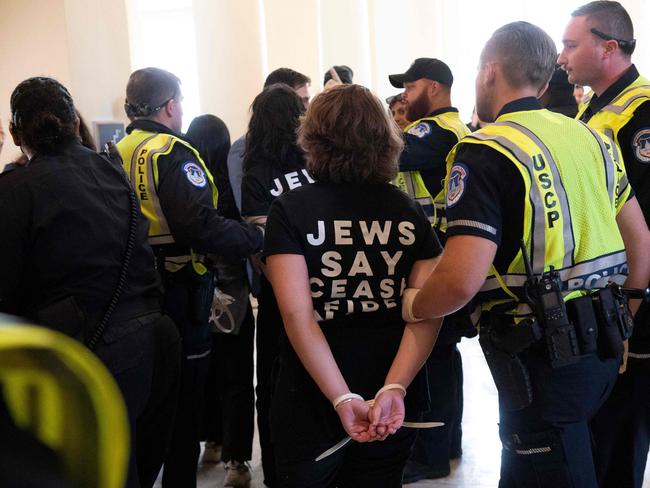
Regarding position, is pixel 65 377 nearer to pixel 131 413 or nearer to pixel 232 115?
pixel 131 413

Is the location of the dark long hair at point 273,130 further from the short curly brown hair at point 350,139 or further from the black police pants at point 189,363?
the short curly brown hair at point 350,139

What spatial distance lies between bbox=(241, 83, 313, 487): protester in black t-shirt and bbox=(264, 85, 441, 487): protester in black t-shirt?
61cm

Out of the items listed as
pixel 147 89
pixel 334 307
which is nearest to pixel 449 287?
pixel 334 307

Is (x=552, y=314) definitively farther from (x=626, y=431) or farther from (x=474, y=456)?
(x=474, y=456)

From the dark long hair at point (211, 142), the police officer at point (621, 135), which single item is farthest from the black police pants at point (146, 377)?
the police officer at point (621, 135)

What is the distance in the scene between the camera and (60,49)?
13.1 feet

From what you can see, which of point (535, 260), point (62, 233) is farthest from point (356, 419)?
point (62, 233)

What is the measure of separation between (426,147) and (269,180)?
2.13ft

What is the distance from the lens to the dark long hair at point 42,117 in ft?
5.25

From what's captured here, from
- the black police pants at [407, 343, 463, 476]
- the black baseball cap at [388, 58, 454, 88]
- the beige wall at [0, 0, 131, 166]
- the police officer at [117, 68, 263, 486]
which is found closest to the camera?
the police officer at [117, 68, 263, 486]

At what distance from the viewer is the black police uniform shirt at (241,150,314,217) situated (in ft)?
7.16

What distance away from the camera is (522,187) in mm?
1429

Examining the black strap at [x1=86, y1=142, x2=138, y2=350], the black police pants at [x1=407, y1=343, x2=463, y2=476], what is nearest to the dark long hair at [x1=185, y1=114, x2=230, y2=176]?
the black strap at [x1=86, y1=142, x2=138, y2=350]

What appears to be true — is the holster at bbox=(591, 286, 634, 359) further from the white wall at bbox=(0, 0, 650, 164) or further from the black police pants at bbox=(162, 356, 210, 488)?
the white wall at bbox=(0, 0, 650, 164)
